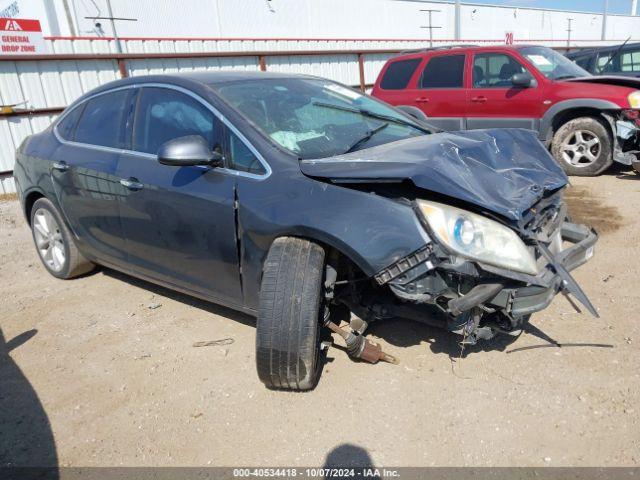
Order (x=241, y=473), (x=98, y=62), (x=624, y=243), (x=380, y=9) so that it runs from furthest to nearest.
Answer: (x=380, y=9)
(x=98, y=62)
(x=624, y=243)
(x=241, y=473)

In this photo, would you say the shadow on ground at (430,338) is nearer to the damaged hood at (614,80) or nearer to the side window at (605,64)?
the damaged hood at (614,80)

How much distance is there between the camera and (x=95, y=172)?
378 centimetres

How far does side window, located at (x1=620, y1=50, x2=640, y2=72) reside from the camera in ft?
32.3

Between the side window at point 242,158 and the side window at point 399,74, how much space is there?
6365mm

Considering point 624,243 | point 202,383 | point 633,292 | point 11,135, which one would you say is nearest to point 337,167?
point 202,383

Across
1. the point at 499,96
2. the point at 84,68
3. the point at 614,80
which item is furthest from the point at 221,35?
the point at 614,80

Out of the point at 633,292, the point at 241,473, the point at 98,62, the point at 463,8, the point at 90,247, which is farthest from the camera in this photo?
the point at 463,8

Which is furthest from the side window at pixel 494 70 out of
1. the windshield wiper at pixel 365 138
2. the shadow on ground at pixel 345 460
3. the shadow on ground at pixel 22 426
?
the shadow on ground at pixel 22 426

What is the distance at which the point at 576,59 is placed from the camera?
10.5m

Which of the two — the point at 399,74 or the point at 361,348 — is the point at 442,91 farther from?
the point at 361,348

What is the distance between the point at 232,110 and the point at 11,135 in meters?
7.62

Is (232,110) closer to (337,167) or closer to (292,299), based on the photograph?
(337,167)

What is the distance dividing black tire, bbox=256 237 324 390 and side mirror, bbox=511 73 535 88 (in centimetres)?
591

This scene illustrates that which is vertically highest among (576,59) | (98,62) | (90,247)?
(98,62)
